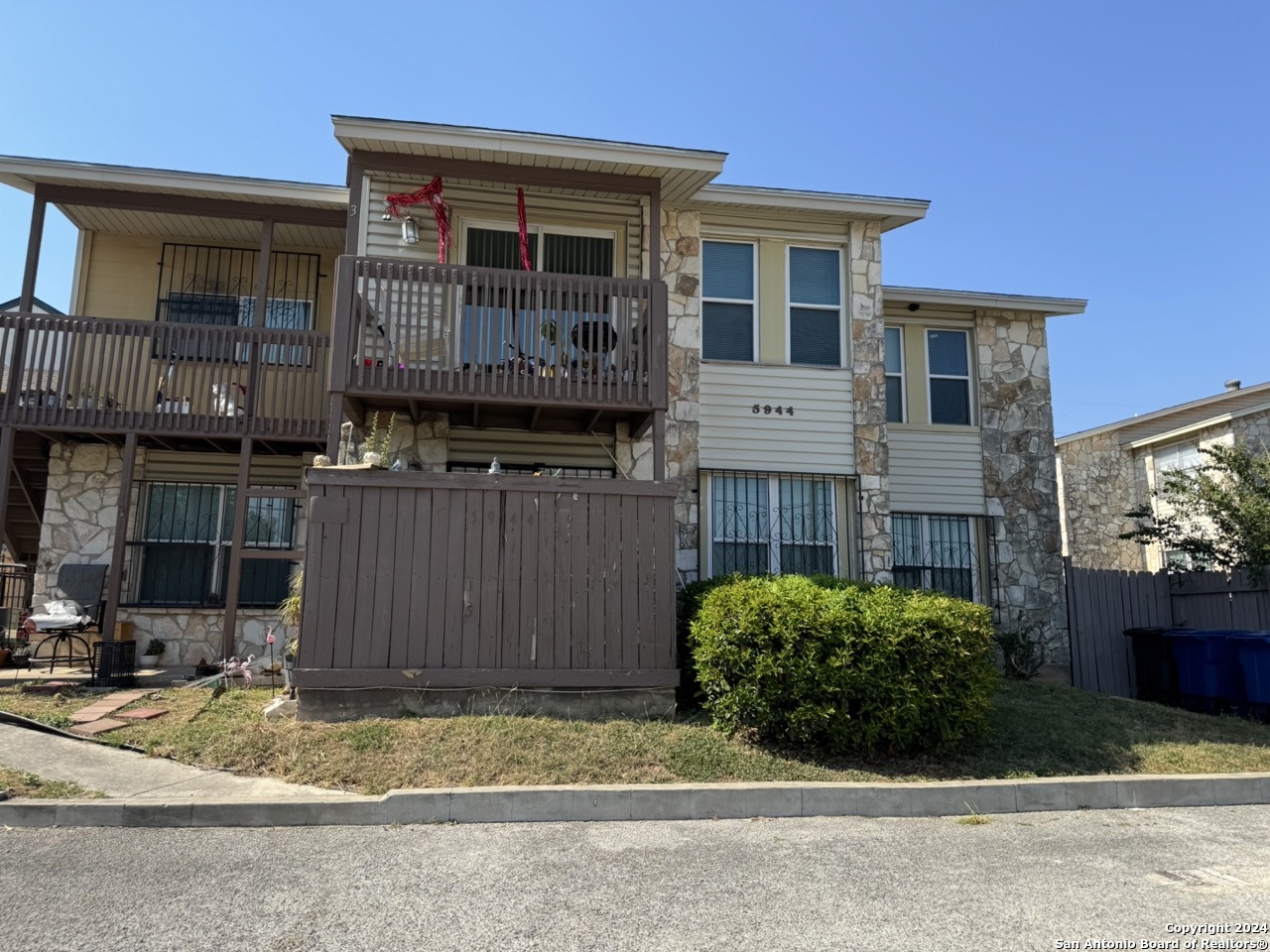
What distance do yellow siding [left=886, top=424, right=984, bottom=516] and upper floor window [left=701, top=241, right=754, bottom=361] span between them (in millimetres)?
2766

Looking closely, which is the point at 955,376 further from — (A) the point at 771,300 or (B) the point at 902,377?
(A) the point at 771,300

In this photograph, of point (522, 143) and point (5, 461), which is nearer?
point (522, 143)

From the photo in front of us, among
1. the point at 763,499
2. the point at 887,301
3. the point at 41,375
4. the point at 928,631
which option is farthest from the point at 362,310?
the point at 887,301

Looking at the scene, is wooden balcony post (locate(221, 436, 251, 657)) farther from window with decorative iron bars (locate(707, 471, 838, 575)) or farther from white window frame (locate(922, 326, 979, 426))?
white window frame (locate(922, 326, 979, 426))

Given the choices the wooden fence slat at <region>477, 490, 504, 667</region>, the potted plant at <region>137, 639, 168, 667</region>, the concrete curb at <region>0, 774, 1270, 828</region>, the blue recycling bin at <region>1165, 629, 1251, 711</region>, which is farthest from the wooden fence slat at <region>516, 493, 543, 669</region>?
the blue recycling bin at <region>1165, 629, 1251, 711</region>

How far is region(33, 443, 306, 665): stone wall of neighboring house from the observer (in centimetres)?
1034

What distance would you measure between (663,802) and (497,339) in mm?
4897

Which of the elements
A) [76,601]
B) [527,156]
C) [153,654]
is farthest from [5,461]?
[527,156]

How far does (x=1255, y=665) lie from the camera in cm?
925

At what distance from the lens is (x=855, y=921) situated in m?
3.96

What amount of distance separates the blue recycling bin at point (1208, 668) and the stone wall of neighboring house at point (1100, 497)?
31.9 feet

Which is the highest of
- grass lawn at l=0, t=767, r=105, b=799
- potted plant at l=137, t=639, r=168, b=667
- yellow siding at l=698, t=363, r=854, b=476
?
yellow siding at l=698, t=363, r=854, b=476

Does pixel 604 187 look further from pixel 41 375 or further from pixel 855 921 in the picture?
pixel 855 921

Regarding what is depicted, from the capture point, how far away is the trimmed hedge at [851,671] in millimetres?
6480
